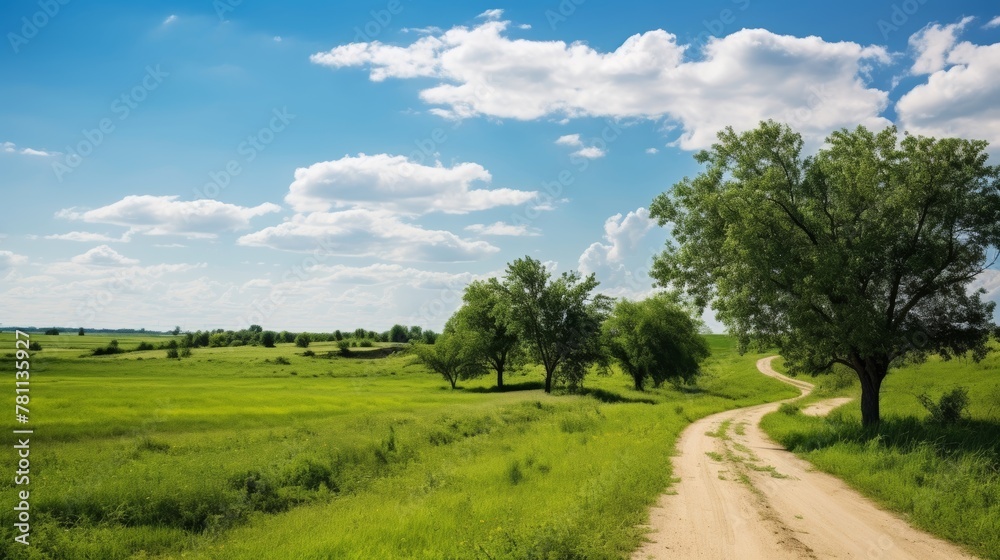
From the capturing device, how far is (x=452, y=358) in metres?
71.9

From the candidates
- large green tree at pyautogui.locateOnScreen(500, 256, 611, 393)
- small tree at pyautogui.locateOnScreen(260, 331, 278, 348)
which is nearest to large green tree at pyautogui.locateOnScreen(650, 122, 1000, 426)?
large green tree at pyautogui.locateOnScreen(500, 256, 611, 393)

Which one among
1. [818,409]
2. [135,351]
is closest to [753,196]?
[818,409]

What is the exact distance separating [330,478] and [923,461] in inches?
770

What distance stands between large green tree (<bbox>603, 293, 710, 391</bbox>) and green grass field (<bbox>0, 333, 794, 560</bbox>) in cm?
2228

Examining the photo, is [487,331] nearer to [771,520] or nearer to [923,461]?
[923,461]

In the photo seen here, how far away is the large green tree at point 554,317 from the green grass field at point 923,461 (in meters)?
29.4

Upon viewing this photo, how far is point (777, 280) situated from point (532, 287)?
38.9 metres

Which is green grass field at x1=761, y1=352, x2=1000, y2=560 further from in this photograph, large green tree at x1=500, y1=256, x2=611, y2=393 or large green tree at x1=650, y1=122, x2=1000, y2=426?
large green tree at x1=500, y1=256, x2=611, y2=393

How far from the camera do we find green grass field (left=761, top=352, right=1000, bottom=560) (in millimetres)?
11945

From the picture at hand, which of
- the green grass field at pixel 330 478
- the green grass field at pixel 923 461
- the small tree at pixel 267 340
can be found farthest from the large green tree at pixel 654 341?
the small tree at pixel 267 340

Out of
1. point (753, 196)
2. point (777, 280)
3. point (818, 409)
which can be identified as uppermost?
point (753, 196)

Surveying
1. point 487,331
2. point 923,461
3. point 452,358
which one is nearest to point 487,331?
point 487,331

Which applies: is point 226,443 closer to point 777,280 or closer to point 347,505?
point 347,505

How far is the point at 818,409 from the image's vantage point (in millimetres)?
41625
